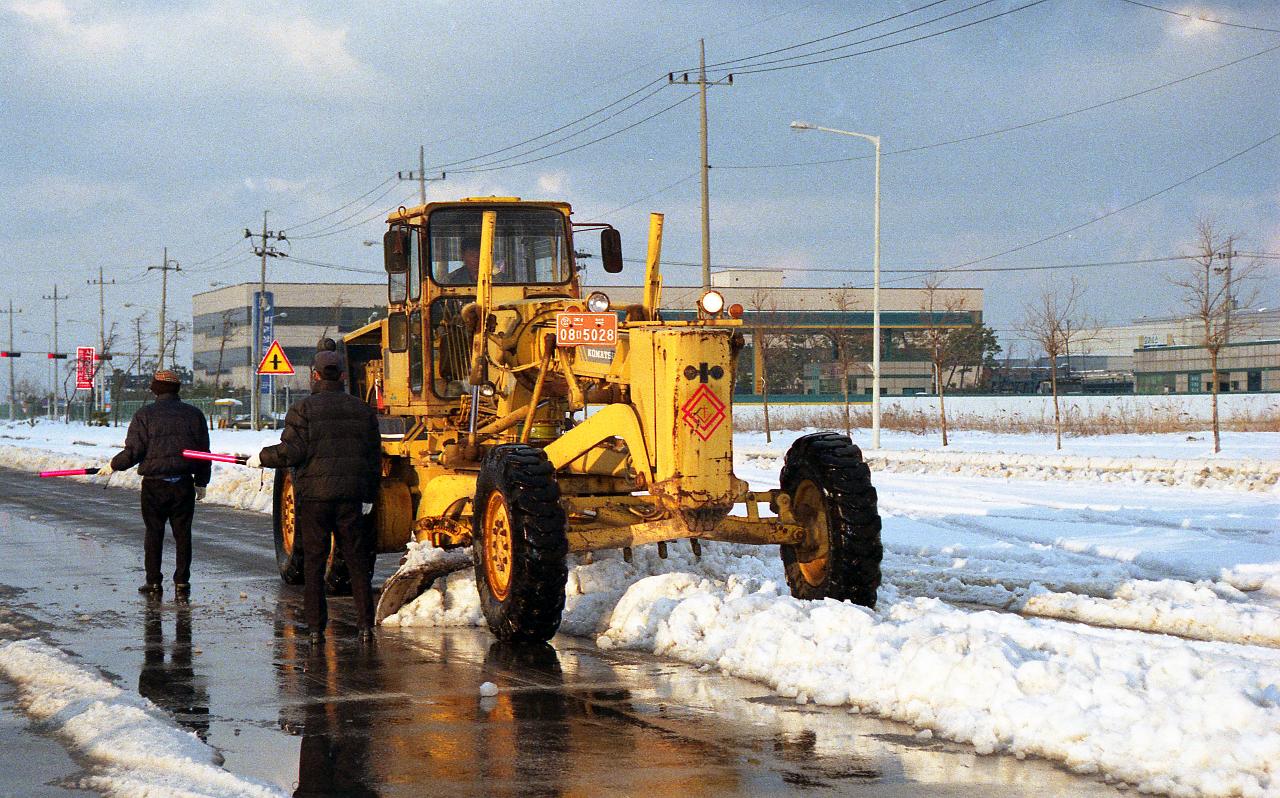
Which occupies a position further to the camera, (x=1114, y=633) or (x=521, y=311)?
(x=521, y=311)

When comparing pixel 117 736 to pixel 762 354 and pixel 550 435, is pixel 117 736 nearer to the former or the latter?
pixel 550 435

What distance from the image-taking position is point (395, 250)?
39.0 ft

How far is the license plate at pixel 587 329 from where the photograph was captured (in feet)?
31.6

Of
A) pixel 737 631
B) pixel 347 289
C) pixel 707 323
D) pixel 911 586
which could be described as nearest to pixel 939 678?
pixel 737 631

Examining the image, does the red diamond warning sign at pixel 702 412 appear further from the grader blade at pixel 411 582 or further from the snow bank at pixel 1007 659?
the grader blade at pixel 411 582

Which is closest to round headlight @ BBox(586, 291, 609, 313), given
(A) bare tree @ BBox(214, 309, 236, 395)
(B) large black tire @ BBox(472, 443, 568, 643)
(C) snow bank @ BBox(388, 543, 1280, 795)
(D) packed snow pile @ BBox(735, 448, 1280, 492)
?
(B) large black tire @ BBox(472, 443, 568, 643)

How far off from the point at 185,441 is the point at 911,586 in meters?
5.93

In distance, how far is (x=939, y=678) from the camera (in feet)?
22.4

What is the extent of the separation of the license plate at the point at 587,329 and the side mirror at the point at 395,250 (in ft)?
8.36

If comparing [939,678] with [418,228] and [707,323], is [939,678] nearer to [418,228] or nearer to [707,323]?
[707,323]

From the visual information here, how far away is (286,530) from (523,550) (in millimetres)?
4862

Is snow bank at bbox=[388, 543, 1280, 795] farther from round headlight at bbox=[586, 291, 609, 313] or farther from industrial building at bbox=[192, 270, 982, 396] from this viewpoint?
industrial building at bbox=[192, 270, 982, 396]

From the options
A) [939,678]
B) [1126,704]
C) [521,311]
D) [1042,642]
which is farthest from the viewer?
[521,311]

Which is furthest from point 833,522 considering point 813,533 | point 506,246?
point 506,246
